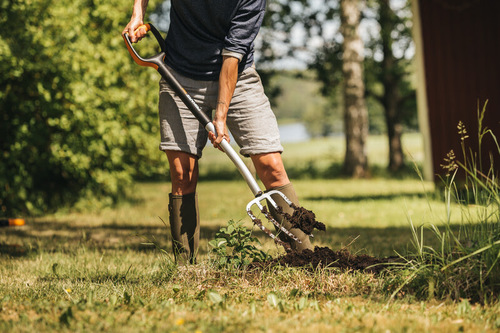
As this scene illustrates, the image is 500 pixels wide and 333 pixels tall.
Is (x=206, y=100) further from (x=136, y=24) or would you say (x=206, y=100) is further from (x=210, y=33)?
(x=136, y=24)

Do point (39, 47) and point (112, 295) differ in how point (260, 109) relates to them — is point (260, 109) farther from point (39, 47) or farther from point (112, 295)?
point (39, 47)

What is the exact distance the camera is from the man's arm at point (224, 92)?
9.88ft

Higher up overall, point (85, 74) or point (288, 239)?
point (85, 74)

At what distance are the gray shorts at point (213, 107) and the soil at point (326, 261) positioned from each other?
0.60 meters

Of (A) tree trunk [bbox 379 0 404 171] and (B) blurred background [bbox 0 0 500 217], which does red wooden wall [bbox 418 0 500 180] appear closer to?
(B) blurred background [bbox 0 0 500 217]

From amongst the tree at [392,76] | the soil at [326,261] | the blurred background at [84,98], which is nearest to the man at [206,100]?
the soil at [326,261]

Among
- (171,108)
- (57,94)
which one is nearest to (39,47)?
(57,94)

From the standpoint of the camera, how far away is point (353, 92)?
14.2 m

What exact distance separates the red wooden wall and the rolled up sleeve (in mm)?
5458

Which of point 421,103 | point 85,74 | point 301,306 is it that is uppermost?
point 85,74

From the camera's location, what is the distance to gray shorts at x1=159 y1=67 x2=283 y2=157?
10.5 ft

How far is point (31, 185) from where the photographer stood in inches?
279

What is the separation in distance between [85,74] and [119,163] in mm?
1367

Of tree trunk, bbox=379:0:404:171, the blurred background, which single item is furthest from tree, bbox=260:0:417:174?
the blurred background
